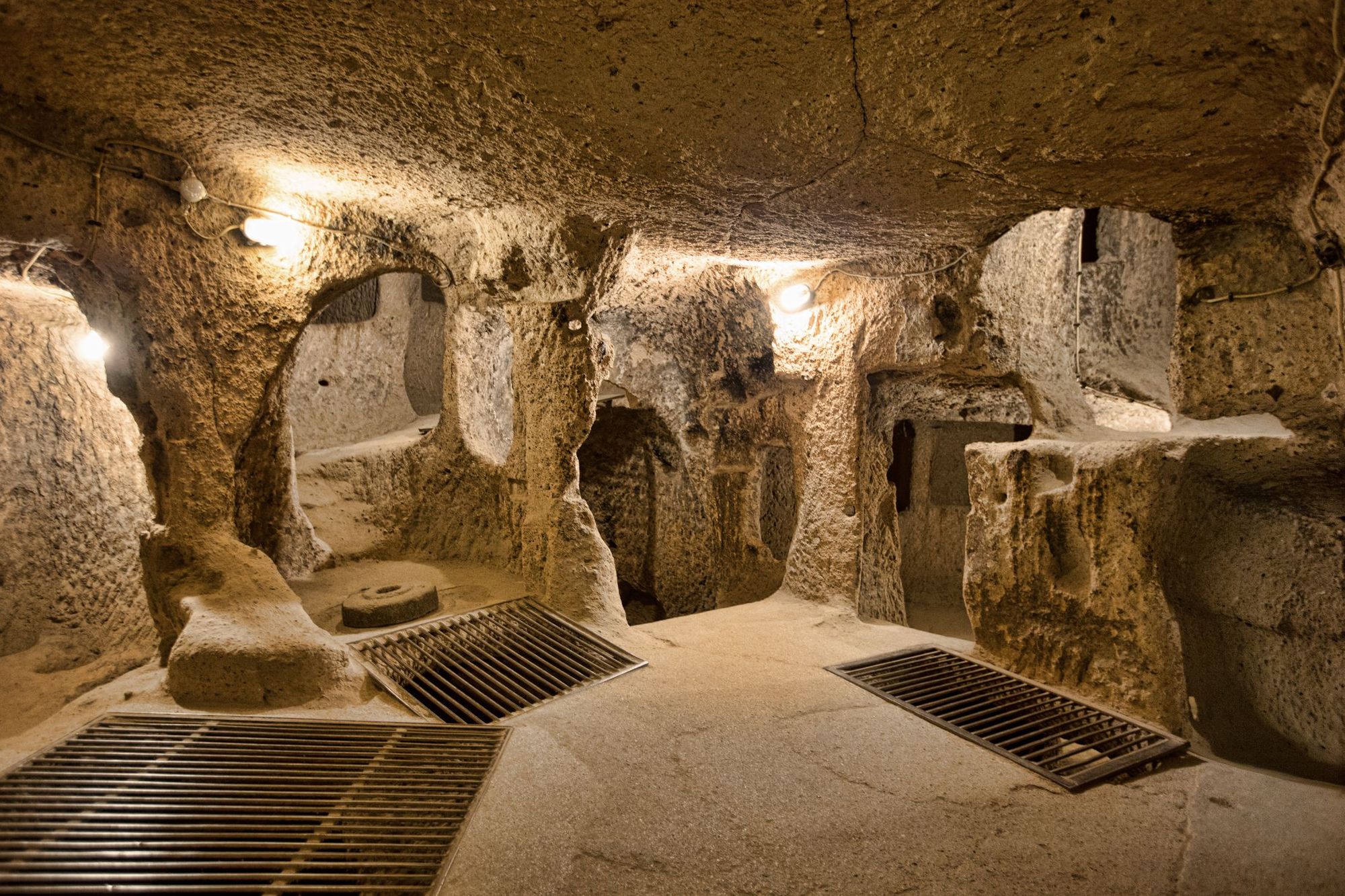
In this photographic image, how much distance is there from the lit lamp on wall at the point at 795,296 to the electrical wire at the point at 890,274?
0.20ft

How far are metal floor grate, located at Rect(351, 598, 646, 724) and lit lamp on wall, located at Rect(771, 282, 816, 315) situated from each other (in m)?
2.68

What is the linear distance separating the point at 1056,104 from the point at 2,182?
3.90 meters

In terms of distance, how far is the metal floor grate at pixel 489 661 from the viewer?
325 cm

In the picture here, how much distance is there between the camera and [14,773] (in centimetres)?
235

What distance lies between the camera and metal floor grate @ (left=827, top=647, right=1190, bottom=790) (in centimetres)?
275

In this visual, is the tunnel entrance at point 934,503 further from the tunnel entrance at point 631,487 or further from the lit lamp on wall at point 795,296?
the lit lamp on wall at point 795,296

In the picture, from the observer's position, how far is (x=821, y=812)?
7.75ft

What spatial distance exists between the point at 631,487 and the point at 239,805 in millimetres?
5006

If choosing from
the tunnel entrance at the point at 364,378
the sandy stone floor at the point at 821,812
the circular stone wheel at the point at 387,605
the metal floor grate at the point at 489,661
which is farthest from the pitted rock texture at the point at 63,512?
the metal floor grate at the point at 489,661

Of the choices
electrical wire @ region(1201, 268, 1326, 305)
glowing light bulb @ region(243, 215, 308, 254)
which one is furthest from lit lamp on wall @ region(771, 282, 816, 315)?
glowing light bulb @ region(243, 215, 308, 254)

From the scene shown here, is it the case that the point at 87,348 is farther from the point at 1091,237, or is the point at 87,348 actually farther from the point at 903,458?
the point at 1091,237

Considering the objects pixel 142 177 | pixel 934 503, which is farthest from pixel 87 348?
pixel 934 503

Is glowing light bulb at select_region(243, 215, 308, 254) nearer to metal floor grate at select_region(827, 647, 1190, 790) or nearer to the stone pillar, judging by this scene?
the stone pillar

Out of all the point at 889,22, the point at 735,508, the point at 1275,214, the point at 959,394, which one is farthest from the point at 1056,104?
the point at 735,508
